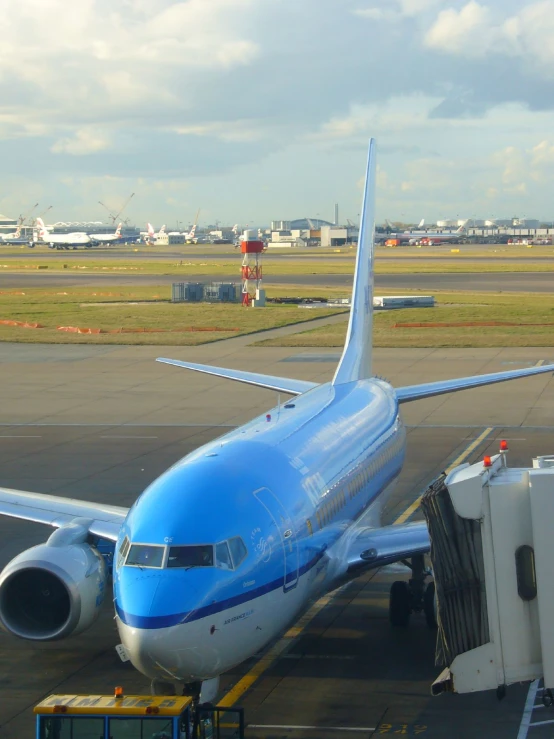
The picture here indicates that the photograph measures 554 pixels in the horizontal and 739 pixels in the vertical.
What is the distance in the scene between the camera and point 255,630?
14898 mm

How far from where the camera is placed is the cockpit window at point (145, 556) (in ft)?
46.9

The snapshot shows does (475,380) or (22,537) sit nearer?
(22,537)

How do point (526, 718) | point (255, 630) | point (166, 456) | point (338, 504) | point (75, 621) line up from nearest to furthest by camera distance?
point (255, 630), point (526, 718), point (75, 621), point (338, 504), point (166, 456)

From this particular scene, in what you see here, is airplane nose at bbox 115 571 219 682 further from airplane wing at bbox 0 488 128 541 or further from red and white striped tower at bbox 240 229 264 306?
red and white striped tower at bbox 240 229 264 306

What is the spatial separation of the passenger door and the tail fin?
38.1 ft

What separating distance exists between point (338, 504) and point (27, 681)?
20.8 feet

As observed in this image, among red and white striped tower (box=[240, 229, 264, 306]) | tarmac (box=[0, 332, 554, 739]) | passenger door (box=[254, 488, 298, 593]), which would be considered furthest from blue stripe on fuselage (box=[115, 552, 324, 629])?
red and white striped tower (box=[240, 229, 264, 306])

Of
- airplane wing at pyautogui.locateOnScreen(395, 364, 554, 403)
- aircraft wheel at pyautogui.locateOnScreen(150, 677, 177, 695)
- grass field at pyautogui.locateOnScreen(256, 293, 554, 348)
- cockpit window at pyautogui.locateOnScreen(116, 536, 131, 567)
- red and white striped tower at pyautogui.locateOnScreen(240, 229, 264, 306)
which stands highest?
red and white striped tower at pyautogui.locateOnScreen(240, 229, 264, 306)

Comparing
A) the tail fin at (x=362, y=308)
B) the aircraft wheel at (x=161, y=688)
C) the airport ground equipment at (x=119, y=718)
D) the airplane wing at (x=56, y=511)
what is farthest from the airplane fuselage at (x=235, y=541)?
the tail fin at (x=362, y=308)

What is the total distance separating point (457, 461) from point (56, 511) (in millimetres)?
17493

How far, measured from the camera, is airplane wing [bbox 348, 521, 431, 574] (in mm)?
18688

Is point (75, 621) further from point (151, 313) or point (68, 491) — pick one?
point (151, 313)

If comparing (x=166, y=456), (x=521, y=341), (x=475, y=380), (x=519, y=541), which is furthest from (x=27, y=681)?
(x=521, y=341)

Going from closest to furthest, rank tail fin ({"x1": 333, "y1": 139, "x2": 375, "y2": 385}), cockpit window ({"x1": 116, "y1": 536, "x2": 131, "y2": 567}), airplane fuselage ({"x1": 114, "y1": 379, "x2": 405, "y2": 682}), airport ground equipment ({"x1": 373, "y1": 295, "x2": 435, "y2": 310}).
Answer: airplane fuselage ({"x1": 114, "y1": 379, "x2": 405, "y2": 682})
cockpit window ({"x1": 116, "y1": 536, "x2": 131, "y2": 567})
tail fin ({"x1": 333, "y1": 139, "x2": 375, "y2": 385})
airport ground equipment ({"x1": 373, "y1": 295, "x2": 435, "y2": 310})
